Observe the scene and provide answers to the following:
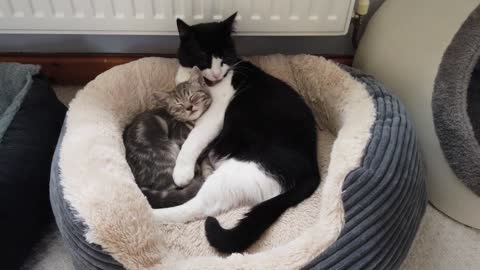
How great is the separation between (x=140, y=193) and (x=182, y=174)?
0.57 ft

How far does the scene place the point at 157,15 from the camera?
1.33 m

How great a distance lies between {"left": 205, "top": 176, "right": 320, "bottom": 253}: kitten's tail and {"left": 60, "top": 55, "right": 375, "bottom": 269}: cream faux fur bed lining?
0.04m

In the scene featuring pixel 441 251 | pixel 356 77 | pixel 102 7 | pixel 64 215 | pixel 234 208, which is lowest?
pixel 441 251

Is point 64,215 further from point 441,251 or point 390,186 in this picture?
point 441,251

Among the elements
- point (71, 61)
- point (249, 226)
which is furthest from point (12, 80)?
point (249, 226)

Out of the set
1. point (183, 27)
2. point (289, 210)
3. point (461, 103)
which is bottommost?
point (289, 210)

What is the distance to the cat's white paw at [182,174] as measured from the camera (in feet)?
3.73

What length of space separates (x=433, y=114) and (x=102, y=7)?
107 cm

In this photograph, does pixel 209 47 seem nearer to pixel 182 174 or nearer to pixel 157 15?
pixel 157 15

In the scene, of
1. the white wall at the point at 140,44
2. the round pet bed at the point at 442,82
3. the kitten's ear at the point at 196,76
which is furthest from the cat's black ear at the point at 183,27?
the round pet bed at the point at 442,82

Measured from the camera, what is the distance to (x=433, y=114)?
1184 mm

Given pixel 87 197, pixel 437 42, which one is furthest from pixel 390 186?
pixel 87 197

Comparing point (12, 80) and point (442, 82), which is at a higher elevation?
point (442, 82)

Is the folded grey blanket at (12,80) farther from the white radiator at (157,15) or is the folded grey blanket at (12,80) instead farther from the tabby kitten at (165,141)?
the tabby kitten at (165,141)
